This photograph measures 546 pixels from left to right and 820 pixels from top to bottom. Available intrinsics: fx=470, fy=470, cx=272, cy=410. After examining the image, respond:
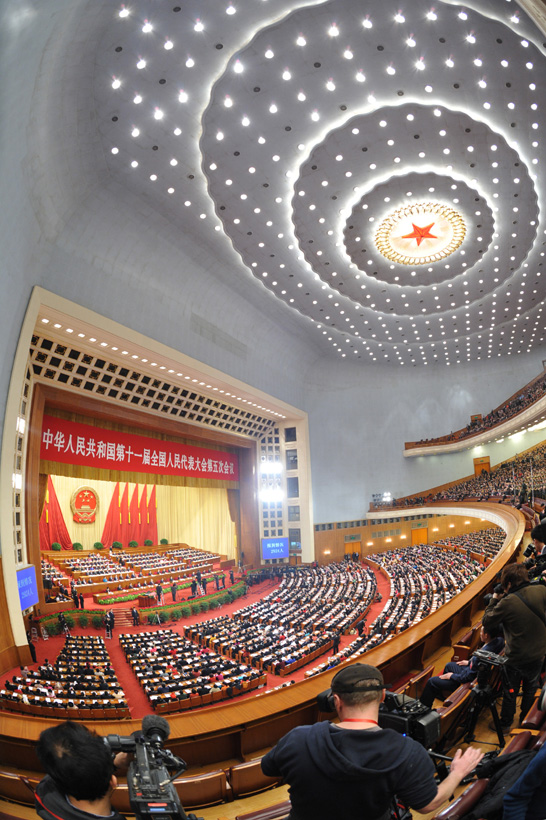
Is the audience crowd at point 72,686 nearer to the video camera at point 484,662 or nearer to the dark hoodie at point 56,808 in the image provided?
the video camera at point 484,662

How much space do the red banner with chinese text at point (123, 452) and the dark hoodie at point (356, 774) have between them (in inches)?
688

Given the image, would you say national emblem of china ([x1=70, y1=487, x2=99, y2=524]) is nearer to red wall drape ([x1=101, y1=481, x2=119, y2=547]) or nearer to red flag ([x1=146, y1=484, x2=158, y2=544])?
red wall drape ([x1=101, y1=481, x2=119, y2=547])

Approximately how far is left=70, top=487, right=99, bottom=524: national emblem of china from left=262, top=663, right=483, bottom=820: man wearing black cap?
2958 cm

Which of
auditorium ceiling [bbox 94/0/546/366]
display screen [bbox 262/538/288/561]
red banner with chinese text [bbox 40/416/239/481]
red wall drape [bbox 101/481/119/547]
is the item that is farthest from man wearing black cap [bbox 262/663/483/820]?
red wall drape [bbox 101/481/119/547]

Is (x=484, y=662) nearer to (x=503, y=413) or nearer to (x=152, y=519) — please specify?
(x=503, y=413)

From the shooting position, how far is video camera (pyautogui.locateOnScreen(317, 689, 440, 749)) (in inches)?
67.2

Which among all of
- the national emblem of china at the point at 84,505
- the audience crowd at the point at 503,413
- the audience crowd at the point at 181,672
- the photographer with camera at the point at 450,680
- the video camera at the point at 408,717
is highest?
the audience crowd at the point at 503,413

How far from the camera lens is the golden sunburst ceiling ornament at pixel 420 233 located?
55.2ft

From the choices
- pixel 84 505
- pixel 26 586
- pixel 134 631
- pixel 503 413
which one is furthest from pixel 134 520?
pixel 503 413

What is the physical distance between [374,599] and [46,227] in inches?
627

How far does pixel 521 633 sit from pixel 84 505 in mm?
29071

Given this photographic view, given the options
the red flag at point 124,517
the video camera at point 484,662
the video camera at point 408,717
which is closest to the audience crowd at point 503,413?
the red flag at point 124,517

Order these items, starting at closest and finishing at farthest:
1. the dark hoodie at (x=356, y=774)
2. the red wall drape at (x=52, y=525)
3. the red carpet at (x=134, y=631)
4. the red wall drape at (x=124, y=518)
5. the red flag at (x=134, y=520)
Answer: the dark hoodie at (x=356, y=774) → the red carpet at (x=134, y=631) → the red wall drape at (x=52, y=525) → the red wall drape at (x=124, y=518) → the red flag at (x=134, y=520)

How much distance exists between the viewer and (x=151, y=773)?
1.64m
